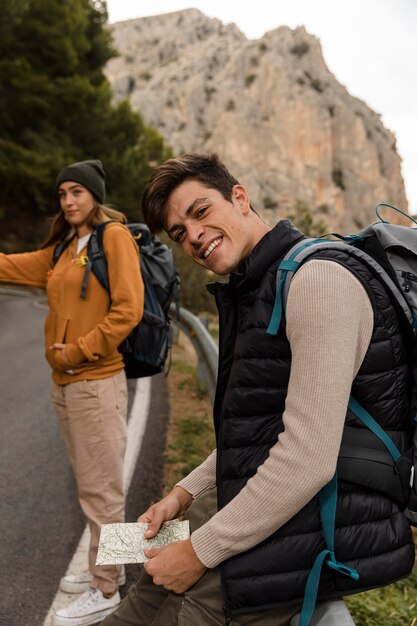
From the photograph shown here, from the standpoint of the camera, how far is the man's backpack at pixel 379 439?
4.32 feet

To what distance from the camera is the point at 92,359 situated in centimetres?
287

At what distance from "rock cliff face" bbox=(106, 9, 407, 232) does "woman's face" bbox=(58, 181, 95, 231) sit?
74195 millimetres

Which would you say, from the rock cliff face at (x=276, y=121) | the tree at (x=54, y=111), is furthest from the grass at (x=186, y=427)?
the rock cliff face at (x=276, y=121)

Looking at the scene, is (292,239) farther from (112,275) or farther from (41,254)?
(41,254)

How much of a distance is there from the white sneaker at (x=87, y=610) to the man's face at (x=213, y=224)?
6.55 feet

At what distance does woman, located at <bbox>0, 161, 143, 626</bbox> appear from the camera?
2.86 meters

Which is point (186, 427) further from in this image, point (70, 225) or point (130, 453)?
point (70, 225)

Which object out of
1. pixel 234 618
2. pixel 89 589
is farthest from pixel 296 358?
pixel 89 589

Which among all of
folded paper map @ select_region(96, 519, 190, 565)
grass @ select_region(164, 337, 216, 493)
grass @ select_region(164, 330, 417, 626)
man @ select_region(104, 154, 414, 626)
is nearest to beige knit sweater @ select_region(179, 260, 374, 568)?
man @ select_region(104, 154, 414, 626)

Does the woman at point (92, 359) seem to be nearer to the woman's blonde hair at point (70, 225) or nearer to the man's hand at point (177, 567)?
the woman's blonde hair at point (70, 225)

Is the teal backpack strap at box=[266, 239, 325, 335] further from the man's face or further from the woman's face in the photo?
the woman's face

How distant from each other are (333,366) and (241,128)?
282 feet

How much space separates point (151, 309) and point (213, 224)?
165 cm

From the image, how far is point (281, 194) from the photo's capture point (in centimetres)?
8094
